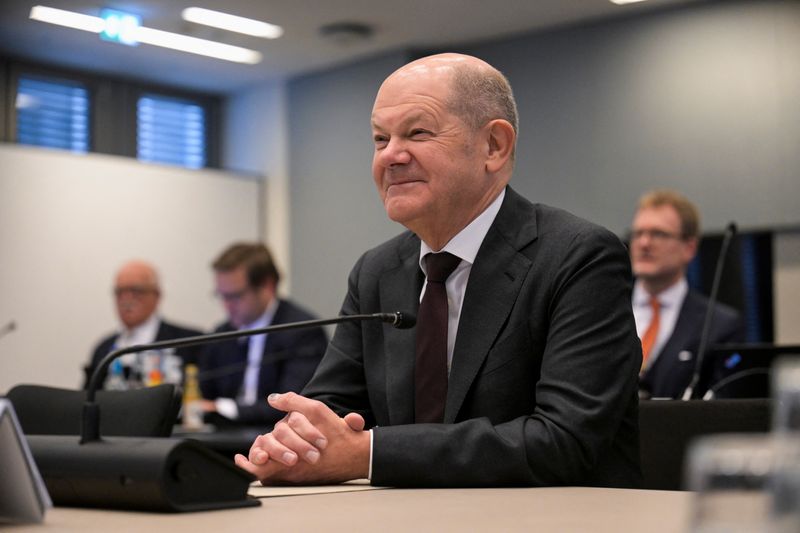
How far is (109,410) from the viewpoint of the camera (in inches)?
81.7

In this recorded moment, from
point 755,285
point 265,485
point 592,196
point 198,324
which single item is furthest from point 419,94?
point 198,324

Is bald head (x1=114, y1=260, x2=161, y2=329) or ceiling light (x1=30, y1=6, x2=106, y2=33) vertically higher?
ceiling light (x1=30, y1=6, x2=106, y2=33)

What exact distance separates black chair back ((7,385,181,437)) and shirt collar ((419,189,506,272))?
55 centimetres

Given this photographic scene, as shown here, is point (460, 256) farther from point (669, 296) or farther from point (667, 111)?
point (667, 111)

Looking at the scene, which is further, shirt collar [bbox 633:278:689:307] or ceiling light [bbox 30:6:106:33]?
ceiling light [bbox 30:6:106:33]

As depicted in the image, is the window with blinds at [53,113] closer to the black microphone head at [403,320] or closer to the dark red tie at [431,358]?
the dark red tie at [431,358]

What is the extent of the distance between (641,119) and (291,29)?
2.27 metres

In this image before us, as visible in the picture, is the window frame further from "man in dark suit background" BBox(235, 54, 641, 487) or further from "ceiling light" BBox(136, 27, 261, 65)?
"man in dark suit background" BBox(235, 54, 641, 487)

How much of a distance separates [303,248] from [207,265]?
0.71 metres

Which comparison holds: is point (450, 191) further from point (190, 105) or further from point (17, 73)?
point (190, 105)

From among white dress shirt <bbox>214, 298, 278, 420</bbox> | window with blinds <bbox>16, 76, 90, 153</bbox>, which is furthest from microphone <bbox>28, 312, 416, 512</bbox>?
window with blinds <bbox>16, 76, 90, 153</bbox>

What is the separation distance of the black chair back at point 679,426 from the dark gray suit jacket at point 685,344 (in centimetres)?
154

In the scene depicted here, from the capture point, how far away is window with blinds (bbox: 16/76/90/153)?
7716 mm

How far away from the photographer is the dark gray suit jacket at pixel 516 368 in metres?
1.76
